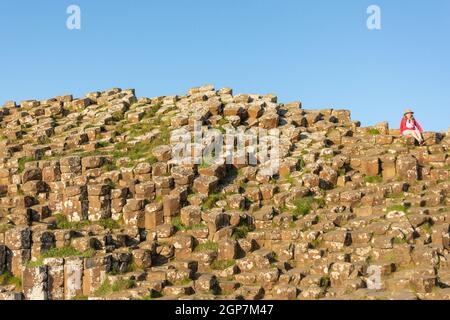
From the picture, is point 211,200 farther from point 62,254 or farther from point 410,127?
point 410,127

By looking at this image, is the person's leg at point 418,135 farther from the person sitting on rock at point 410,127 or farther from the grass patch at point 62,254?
the grass patch at point 62,254

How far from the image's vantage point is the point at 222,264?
776 inches

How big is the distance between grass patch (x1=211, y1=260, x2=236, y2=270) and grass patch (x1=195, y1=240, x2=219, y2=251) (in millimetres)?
597

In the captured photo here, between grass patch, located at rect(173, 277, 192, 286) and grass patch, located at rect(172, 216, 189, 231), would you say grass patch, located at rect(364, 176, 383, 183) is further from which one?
grass patch, located at rect(173, 277, 192, 286)

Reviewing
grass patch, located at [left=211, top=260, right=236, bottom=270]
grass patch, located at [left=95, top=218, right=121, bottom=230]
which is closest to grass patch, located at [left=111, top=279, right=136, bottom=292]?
grass patch, located at [left=211, top=260, right=236, bottom=270]

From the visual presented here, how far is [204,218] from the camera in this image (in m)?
21.4

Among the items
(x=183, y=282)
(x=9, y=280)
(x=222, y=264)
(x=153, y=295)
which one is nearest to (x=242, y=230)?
(x=222, y=264)

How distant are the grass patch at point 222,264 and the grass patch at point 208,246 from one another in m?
0.60

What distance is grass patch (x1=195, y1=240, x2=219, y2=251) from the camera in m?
20.4

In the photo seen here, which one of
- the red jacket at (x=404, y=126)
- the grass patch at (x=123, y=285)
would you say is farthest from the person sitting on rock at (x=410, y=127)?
the grass patch at (x=123, y=285)

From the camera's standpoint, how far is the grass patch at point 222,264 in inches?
771

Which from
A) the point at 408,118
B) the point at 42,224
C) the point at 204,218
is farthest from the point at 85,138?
the point at 408,118

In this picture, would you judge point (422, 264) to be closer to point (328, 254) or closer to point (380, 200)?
point (328, 254)

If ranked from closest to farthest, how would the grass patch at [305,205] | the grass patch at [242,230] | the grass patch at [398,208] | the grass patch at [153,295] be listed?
the grass patch at [153,295] < the grass patch at [242,230] < the grass patch at [398,208] < the grass patch at [305,205]
